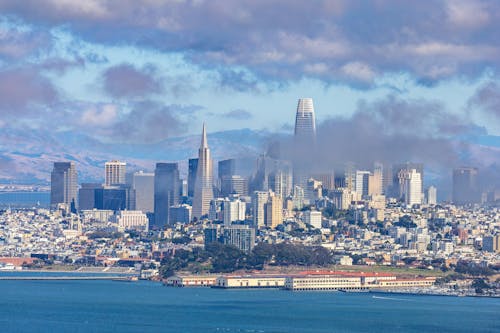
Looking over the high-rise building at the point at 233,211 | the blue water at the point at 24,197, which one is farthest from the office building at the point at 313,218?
the blue water at the point at 24,197

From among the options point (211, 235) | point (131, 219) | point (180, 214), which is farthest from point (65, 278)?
point (131, 219)

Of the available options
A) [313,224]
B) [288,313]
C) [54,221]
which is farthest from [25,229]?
[288,313]

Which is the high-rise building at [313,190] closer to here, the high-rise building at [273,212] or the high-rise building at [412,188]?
the high-rise building at [412,188]

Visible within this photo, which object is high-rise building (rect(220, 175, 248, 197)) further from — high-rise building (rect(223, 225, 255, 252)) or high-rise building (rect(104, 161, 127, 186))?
high-rise building (rect(223, 225, 255, 252))

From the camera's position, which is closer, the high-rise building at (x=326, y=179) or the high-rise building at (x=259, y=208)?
the high-rise building at (x=259, y=208)

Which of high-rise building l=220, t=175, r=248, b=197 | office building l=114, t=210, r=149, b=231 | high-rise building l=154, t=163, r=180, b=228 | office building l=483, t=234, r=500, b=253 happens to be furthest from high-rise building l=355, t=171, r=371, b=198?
office building l=483, t=234, r=500, b=253

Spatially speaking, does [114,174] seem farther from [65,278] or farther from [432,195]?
[65,278]

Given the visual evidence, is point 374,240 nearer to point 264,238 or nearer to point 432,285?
point 264,238

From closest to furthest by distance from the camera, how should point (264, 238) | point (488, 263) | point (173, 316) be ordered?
1. point (173, 316)
2. point (488, 263)
3. point (264, 238)
